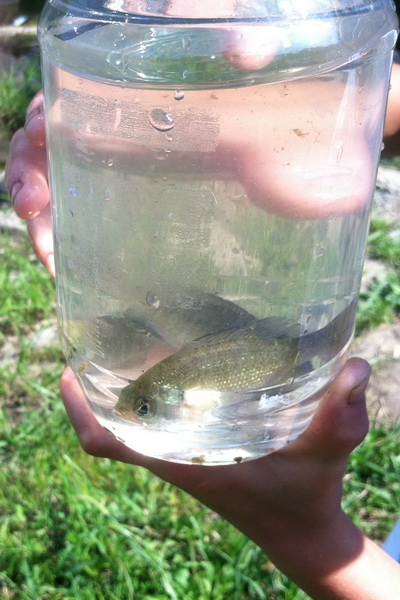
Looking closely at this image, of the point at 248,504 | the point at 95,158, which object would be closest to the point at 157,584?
the point at 248,504

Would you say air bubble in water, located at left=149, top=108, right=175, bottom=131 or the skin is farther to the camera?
the skin

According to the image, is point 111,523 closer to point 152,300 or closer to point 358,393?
point 358,393

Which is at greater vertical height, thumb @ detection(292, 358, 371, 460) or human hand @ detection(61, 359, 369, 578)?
thumb @ detection(292, 358, 371, 460)

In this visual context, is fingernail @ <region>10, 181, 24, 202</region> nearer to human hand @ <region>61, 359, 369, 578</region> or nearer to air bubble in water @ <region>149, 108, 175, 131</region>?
human hand @ <region>61, 359, 369, 578</region>

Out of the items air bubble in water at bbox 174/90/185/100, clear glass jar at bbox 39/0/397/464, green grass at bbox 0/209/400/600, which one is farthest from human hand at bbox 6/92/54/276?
green grass at bbox 0/209/400/600

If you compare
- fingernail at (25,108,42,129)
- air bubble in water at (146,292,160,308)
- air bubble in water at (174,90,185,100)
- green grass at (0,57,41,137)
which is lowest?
green grass at (0,57,41,137)

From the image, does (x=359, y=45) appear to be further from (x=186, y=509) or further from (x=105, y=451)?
(x=186, y=509)

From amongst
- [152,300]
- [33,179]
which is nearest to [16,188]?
[33,179]
